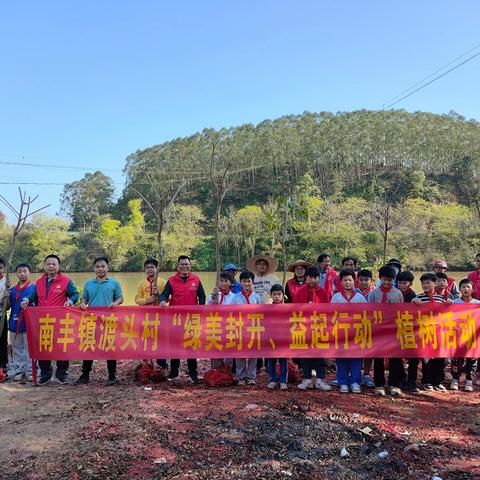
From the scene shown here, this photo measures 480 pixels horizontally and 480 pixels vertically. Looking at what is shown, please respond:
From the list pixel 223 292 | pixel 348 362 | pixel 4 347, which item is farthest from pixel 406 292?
pixel 4 347

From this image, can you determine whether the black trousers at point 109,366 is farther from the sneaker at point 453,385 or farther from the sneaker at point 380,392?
the sneaker at point 453,385

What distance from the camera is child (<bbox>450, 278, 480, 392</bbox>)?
5531 millimetres

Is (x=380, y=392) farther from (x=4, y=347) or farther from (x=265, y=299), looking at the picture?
(x=4, y=347)

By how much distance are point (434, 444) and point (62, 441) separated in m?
3.04

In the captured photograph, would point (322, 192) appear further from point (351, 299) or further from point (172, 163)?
point (351, 299)

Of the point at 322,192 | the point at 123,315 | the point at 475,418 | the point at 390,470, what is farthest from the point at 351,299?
the point at 322,192

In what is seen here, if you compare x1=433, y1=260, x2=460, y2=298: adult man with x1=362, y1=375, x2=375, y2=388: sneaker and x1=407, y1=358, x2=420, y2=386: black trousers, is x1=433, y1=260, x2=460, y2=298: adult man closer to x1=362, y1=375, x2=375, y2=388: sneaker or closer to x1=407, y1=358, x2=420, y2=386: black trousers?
x1=407, y1=358, x2=420, y2=386: black trousers

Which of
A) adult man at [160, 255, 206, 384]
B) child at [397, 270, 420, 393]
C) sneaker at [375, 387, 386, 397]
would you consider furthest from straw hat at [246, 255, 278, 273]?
sneaker at [375, 387, 386, 397]

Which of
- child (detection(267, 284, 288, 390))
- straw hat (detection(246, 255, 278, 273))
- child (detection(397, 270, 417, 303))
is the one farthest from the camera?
straw hat (detection(246, 255, 278, 273))

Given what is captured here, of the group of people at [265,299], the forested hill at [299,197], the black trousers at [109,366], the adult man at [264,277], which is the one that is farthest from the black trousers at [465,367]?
the forested hill at [299,197]

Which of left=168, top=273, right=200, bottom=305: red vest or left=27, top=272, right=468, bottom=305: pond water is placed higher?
left=168, top=273, right=200, bottom=305: red vest

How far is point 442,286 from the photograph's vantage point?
5.63 metres

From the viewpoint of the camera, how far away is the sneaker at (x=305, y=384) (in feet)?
16.7

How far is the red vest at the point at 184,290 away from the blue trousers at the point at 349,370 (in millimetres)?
1911
